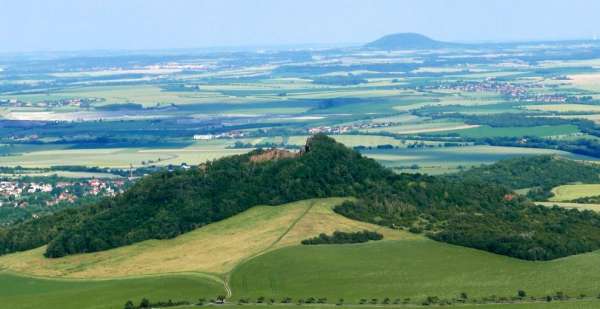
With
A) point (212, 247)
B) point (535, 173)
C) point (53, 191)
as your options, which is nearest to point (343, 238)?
point (212, 247)

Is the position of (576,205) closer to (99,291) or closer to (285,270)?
(285,270)

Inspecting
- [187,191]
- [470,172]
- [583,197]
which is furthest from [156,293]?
[470,172]

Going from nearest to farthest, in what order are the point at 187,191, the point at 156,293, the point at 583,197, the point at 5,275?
1. the point at 156,293
2. the point at 5,275
3. the point at 187,191
4. the point at 583,197

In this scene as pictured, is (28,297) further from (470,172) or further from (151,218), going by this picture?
(470,172)

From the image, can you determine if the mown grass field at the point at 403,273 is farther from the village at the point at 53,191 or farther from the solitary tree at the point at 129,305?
the village at the point at 53,191

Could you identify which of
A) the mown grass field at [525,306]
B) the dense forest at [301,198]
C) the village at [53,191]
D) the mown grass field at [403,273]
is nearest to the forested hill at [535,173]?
the dense forest at [301,198]

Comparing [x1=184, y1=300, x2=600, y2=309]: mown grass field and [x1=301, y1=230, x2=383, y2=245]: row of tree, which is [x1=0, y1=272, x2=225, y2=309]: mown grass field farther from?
[x1=301, y1=230, x2=383, y2=245]: row of tree
